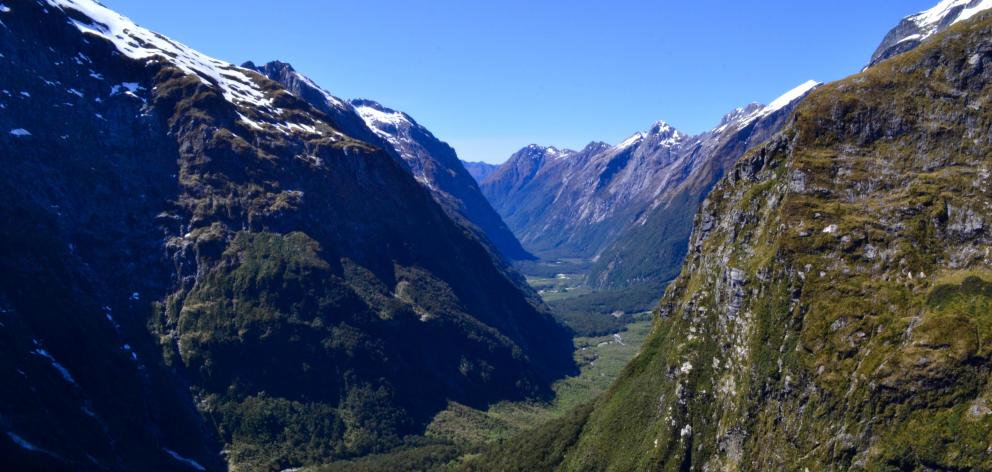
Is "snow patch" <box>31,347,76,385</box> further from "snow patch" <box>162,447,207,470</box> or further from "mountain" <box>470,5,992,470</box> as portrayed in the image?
"mountain" <box>470,5,992,470</box>

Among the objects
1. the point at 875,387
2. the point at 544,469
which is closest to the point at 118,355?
the point at 544,469

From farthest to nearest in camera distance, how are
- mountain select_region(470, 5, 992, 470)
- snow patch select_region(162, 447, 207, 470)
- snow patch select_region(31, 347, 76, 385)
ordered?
snow patch select_region(162, 447, 207, 470), snow patch select_region(31, 347, 76, 385), mountain select_region(470, 5, 992, 470)

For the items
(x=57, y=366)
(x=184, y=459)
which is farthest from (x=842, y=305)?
(x=57, y=366)

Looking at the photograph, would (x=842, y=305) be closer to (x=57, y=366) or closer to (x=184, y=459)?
(x=184, y=459)

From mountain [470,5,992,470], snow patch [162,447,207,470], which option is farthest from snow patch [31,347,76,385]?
mountain [470,5,992,470]

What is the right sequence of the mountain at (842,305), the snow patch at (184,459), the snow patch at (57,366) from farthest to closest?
the snow patch at (184,459)
the snow patch at (57,366)
the mountain at (842,305)

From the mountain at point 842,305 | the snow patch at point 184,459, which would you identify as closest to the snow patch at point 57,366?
the snow patch at point 184,459

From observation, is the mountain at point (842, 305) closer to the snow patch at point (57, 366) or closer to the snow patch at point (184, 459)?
the snow patch at point (184, 459)

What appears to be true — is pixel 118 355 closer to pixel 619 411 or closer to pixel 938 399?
pixel 619 411

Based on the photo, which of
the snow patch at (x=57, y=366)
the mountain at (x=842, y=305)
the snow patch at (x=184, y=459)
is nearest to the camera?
→ the mountain at (x=842, y=305)
